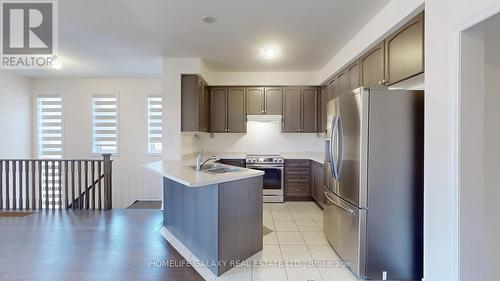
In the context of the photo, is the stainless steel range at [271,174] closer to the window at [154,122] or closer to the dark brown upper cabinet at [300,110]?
the dark brown upper cabinet at [300,110]

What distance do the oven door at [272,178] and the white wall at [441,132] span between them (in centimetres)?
298

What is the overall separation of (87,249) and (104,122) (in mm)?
3821

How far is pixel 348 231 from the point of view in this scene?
237 centimetres

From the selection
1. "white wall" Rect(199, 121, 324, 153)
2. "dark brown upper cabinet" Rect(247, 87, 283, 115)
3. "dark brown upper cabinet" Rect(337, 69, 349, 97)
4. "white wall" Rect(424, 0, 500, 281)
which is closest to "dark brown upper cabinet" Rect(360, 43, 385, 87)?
"dark brown upper cabinet" Rect(337, 69, 349, 97)

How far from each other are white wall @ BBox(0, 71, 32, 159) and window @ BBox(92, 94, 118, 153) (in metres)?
1.43

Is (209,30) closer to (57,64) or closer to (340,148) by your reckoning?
(340,148)

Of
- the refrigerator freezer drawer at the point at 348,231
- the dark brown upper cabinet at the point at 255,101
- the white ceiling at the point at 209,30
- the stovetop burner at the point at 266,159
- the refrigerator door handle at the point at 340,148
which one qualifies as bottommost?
the refrigerator freezer drawer at the point at 348,231

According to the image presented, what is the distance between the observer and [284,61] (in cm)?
441

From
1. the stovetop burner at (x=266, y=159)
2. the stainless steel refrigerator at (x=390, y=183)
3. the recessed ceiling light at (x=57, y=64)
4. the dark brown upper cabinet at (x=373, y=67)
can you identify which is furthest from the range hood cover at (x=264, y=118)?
the recessed ceiling light at (x=57, y=64)

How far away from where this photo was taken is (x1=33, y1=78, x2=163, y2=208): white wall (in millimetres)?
5754

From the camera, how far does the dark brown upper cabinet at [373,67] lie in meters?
2.64

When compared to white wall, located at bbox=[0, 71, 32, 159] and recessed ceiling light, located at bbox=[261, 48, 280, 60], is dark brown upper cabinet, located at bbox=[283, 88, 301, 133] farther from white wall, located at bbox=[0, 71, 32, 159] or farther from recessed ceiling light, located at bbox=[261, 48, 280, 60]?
white wall, located at bbox=[0, 71, 32, 159]

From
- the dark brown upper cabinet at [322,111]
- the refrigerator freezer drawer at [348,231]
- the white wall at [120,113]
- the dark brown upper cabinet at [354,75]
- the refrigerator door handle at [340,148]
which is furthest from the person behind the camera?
the white wall at [120,113]

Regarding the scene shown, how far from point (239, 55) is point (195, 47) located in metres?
0.76
